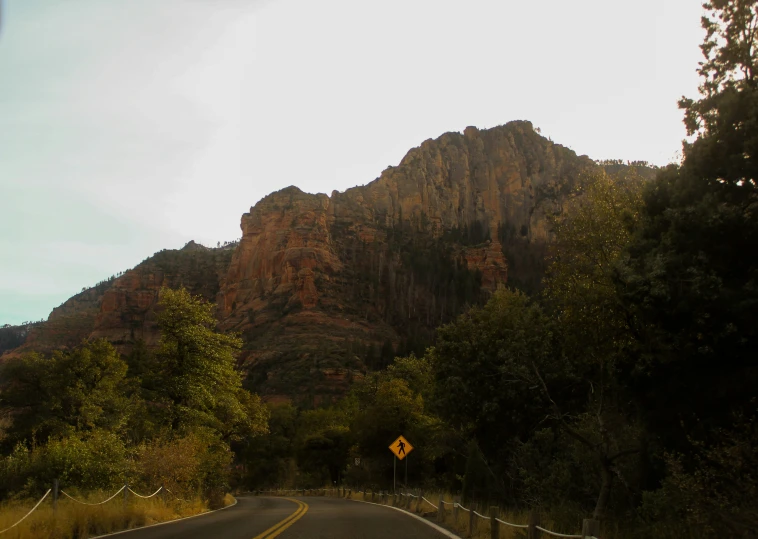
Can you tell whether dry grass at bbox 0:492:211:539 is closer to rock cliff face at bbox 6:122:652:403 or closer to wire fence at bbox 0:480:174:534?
wire fence at bbox 0:480:174:534

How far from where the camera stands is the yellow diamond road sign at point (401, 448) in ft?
106

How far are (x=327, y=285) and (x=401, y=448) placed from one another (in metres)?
114

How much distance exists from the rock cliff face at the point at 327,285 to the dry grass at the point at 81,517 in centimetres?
8410

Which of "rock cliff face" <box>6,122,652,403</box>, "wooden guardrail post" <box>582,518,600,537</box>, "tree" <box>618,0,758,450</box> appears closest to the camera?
"wooden guardrail post" <box>582,518,600,537</box>

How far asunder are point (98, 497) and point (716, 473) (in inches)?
638

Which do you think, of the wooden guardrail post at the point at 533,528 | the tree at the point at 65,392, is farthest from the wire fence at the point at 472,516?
the tree at the point at 65,392

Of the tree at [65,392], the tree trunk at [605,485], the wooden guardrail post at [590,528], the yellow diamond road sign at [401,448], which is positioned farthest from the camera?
the tree at [65,392]

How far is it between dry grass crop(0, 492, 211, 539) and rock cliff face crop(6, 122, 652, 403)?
84098 millimetres

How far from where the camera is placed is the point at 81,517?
14.2 meters

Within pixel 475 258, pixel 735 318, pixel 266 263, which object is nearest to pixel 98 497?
pixel 735 318

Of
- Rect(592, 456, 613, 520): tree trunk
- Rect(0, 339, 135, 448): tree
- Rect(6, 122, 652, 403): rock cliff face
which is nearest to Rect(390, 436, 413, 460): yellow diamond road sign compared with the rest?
Rect(0, 339, 135, 448): tree

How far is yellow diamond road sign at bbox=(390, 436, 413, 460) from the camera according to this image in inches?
1277

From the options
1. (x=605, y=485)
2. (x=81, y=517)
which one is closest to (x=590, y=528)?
(x=605, y=485)

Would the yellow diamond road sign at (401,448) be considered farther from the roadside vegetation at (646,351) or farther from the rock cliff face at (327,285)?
the rock cliff face at (327,285)
